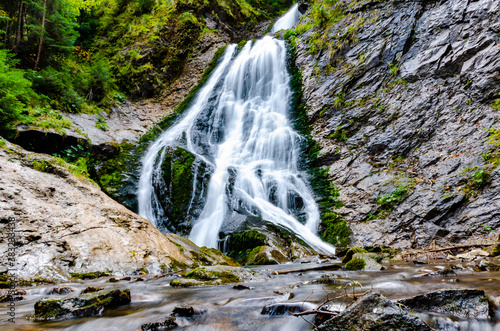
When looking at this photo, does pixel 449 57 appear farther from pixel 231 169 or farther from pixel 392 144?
pixel 231 169

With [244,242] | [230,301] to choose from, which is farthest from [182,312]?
[244,242]

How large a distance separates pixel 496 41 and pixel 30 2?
54.3 ft

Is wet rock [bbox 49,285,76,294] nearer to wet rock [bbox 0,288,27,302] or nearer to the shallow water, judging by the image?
the shallow water

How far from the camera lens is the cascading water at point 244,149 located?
1018 cm

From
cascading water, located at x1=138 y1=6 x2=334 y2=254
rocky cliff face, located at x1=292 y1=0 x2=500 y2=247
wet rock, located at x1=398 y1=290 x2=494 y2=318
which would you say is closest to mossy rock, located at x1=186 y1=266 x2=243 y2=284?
wet rock, located at x1=398 y1=290 x2=494 y2=318

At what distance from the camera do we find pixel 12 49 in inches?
447

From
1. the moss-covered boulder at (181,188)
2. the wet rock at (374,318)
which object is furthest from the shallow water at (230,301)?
the moss-covered boulder at (181,188)

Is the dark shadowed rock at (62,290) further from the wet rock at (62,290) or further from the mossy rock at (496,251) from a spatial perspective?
the mossy rock at (496,251)

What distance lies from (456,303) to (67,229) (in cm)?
575

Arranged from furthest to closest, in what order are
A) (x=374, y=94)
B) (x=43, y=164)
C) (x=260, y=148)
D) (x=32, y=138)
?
1. (x=260, y=148)
2. (x=374, y=94)
3. (x=32, y=138)
4. (x=43, y=164)

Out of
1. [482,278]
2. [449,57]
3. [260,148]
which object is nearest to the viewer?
[482,278]

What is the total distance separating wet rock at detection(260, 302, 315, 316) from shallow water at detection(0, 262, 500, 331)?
43mm

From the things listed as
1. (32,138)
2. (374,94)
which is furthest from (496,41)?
(32,138)

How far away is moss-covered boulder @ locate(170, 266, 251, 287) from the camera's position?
432 centimetres
